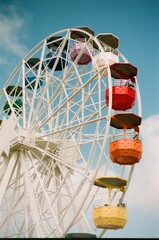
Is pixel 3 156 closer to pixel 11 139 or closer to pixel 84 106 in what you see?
pixel 11 139

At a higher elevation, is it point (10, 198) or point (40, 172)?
point (40, 172)

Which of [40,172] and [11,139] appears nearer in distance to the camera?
[11,139]

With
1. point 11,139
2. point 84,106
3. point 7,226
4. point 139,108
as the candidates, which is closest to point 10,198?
point 7,226

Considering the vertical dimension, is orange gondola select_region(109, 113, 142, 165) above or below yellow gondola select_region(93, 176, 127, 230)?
above

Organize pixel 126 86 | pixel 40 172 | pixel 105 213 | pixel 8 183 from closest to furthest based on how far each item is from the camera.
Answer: pixel 105 213 < pixel 126 86 < pixel 8 183 < pixel 40 172

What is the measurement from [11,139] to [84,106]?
3481 mm

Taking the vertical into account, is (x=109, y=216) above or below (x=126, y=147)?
below

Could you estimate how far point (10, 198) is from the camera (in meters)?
20.7

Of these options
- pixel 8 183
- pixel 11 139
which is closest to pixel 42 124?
pixel 11 139

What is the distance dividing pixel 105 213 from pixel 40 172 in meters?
4.93

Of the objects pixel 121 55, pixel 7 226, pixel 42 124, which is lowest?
pixel 7 226

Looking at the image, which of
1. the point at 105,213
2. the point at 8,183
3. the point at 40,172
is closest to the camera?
the point at 105,213

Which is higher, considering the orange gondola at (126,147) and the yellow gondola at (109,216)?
the orange gondola at (126,147)

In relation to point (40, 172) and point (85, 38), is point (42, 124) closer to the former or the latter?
point (40, 172)
